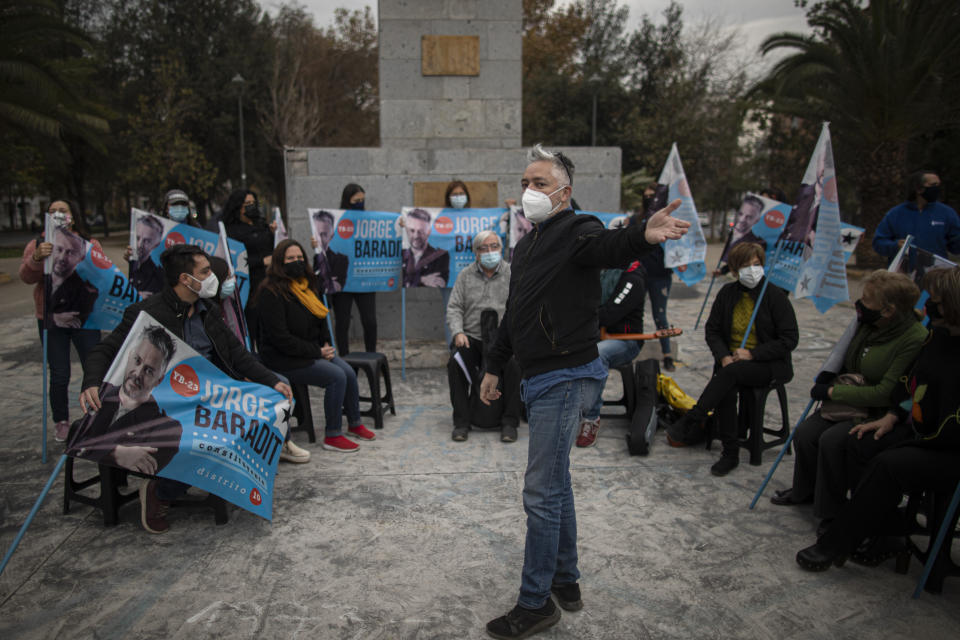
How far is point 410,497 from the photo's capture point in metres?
4.15

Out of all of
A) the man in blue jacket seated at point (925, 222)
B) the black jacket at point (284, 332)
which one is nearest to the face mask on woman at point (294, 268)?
the black jacket at point (284, 332)

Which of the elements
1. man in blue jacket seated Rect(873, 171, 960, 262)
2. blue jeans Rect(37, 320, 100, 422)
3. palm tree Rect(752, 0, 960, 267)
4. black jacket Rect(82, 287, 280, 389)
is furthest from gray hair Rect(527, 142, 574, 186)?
palm tree Rect(752, 0, 960, 267)

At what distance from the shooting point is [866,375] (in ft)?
12.4

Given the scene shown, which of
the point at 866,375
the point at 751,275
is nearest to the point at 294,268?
the point at 751,275

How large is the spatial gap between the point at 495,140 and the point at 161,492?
18.5 ft

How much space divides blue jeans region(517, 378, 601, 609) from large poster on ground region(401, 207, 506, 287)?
4322 mm

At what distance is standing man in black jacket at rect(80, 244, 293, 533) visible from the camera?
147 inches

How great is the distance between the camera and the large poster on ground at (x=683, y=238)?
22.3 feet

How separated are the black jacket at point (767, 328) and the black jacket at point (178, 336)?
3055 millimetres

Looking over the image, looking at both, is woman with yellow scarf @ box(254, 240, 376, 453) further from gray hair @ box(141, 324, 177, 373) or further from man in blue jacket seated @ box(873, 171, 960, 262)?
man in blue jacket seated @ box(873, 171, 960, 262)

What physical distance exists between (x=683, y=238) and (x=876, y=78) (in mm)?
10604

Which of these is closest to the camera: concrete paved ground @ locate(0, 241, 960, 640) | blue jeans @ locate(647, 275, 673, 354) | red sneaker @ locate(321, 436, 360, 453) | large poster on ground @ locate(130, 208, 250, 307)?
concrete paved ground @ locate(0, 241, 960, 640)

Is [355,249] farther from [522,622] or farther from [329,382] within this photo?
[522,622]

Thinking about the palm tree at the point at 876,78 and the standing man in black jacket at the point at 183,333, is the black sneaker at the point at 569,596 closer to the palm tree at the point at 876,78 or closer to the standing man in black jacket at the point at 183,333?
the standing man in black jacket at the point at 183,333
